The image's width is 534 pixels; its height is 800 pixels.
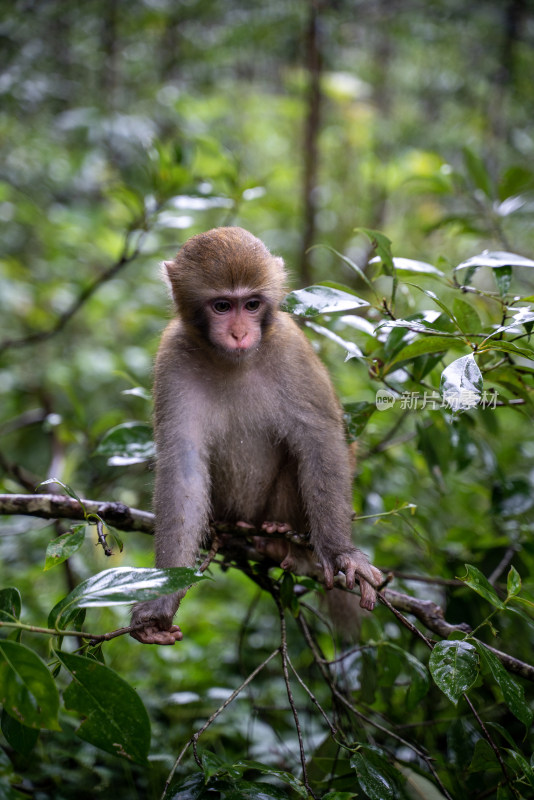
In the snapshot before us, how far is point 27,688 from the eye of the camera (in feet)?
4.85

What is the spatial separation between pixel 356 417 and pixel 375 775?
4.47ft

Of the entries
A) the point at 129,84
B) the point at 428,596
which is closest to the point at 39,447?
the point at 428,596

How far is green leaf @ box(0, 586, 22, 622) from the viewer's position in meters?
1.69

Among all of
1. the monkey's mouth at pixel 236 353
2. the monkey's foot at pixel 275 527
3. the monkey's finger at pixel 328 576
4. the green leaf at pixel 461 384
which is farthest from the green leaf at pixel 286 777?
the monkey's mouth at pixel 236 353

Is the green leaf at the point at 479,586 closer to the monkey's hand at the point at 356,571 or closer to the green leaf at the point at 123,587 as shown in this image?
the monkey's hand at the point at 356,571

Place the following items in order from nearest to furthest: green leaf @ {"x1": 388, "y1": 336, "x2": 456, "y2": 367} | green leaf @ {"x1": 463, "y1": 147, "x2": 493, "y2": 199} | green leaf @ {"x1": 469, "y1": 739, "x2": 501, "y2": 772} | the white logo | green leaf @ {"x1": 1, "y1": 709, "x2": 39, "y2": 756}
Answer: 1. green leaf @ {"x1": 1, "y1": 709, "x2": 39, "y2": 756}
2. green leaf @ {"x1": 469, "y1": 739, "x2": 501, "y2": 772}
3. green leaf @ {"x1": 388, "y1": 336, "x2": 456, "y2": 367}
4. the white logo
5. green leaf @ {"x1": 463, "y1": 147, "x2": 493, "y2": 199}

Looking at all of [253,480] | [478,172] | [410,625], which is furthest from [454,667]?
[478,172]

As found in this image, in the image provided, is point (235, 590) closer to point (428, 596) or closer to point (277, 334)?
point (428, 596)

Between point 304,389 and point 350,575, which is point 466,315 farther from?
point 350,575

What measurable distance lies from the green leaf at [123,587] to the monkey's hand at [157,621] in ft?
2.27

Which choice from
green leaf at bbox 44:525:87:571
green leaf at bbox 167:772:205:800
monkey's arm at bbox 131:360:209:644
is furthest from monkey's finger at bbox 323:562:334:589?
green leaf at bbox 44:525:87:571

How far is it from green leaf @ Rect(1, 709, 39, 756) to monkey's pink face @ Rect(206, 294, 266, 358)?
1.52m

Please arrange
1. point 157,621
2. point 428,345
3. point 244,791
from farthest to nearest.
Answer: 1. point 157,621
2. point 428,345
3. point 244,791

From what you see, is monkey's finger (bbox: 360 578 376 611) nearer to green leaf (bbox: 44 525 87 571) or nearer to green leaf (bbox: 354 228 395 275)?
green leaf (bbox: 44 525 87 571)
